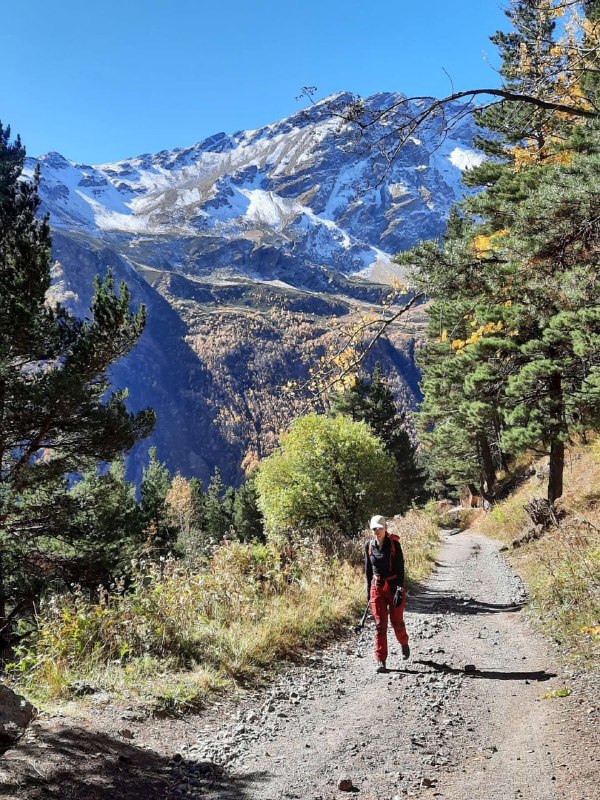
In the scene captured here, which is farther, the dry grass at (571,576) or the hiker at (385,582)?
the hiker at (385,582)

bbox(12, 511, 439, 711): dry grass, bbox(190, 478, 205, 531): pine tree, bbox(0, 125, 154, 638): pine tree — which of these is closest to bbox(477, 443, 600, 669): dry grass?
bbox(12, 511, 439, 711): dry grass

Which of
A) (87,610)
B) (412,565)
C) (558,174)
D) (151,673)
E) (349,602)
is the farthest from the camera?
(412,565)

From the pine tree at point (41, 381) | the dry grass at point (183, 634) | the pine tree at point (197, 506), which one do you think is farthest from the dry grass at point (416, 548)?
the pine tree at point (197, 506)

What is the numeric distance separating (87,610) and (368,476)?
10846 mm

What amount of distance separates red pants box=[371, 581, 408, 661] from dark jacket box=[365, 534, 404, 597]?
12 cm

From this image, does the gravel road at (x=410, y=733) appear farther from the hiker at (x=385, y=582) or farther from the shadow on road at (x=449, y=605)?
the shadow on road at (x=449, y=605)

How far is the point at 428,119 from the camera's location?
4.29m

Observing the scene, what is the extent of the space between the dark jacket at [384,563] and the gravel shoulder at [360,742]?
3.56ft

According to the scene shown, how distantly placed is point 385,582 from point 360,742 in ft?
8.07

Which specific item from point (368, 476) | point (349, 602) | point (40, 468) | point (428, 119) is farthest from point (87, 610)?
point (368, 476)

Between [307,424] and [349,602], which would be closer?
[349,602]

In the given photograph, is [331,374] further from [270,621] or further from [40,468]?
[40,468]

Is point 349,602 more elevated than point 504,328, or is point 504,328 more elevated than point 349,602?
point 504,328

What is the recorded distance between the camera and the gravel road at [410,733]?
372cm
